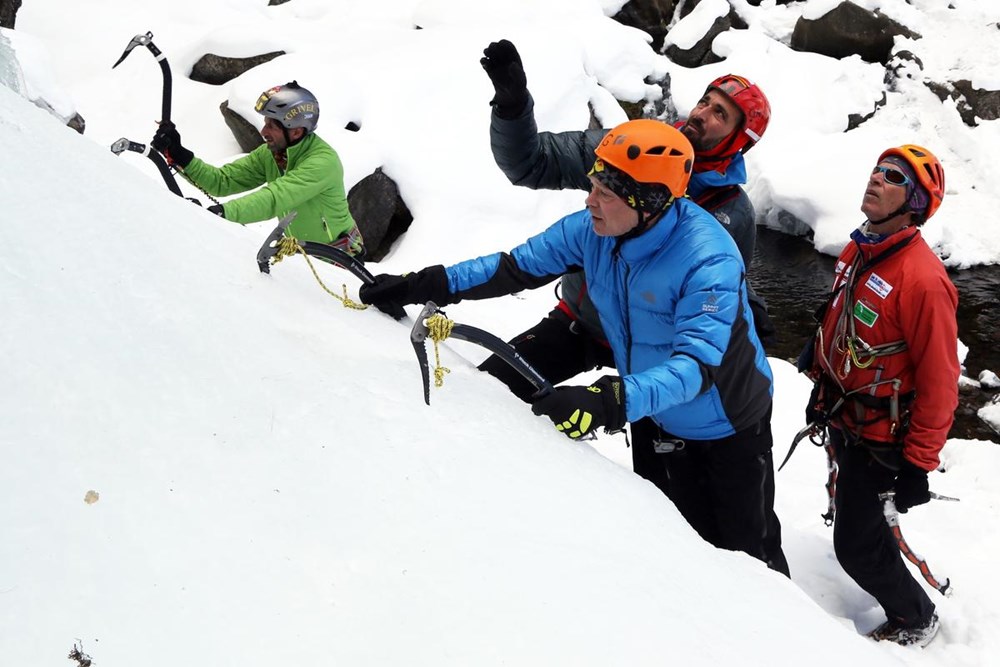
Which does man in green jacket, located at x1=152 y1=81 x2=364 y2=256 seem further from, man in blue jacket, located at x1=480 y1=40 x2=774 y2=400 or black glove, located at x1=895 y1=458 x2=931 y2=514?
black glove, located at x1=895 y1=458 x2=931 y2=514

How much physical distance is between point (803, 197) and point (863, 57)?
663 cm

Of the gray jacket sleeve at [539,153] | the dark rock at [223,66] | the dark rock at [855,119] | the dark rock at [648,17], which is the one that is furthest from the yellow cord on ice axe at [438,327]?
the dark rock at [648,17]

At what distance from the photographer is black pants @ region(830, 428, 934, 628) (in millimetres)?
3607

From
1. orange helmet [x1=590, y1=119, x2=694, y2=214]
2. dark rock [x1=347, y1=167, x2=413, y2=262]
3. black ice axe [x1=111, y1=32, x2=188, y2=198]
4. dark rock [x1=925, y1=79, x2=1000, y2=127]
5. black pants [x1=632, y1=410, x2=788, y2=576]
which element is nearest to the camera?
orange helmet [x1=590, y1=119, x2=694, y2=214]

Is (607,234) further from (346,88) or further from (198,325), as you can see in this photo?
(346,88)

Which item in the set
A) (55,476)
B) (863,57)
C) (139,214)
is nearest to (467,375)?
(139,214)

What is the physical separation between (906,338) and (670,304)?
138 centimetres

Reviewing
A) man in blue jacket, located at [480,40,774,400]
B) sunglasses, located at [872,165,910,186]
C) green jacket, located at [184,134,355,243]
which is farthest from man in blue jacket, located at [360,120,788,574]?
green jacket, located at [184,134,355,243]

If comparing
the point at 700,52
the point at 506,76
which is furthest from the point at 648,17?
the point at 506,76

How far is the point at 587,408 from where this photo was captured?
2.43m

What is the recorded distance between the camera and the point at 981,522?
4.81 m

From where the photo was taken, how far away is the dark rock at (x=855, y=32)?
1736 cm

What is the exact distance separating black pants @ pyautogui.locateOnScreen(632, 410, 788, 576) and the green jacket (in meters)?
2.34

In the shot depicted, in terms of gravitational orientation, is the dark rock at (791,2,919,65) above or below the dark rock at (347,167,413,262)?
above
